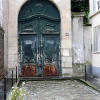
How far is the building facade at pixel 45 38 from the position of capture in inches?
682

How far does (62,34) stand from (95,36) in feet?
6.64

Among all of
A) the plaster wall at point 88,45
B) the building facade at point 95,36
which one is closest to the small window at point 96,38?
the building facade at point 95,36

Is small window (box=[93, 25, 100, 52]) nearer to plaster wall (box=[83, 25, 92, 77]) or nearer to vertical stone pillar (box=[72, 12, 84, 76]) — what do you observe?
plaster wall (box=[83, 25, 92, 77])

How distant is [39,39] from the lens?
17.7 meters

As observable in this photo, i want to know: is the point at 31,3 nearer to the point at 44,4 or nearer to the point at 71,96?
the point at 44,4

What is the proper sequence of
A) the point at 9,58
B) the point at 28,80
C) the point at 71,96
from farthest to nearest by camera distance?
the point at 9,58 < the point at 28,80 < the point at 71,96

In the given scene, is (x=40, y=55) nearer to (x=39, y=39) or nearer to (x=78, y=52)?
(x=39, y=39)

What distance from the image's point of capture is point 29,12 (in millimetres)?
17672

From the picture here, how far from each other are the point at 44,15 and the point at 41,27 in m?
0.75

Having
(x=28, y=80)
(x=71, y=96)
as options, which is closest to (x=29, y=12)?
(x=28, y=80)

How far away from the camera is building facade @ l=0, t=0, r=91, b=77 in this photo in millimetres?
17312

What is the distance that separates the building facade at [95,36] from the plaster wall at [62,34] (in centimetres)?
149

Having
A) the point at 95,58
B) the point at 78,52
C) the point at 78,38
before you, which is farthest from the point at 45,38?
the point at 95,58

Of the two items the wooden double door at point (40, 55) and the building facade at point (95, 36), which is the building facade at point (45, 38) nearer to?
the wooden double door at point (40, 55)
